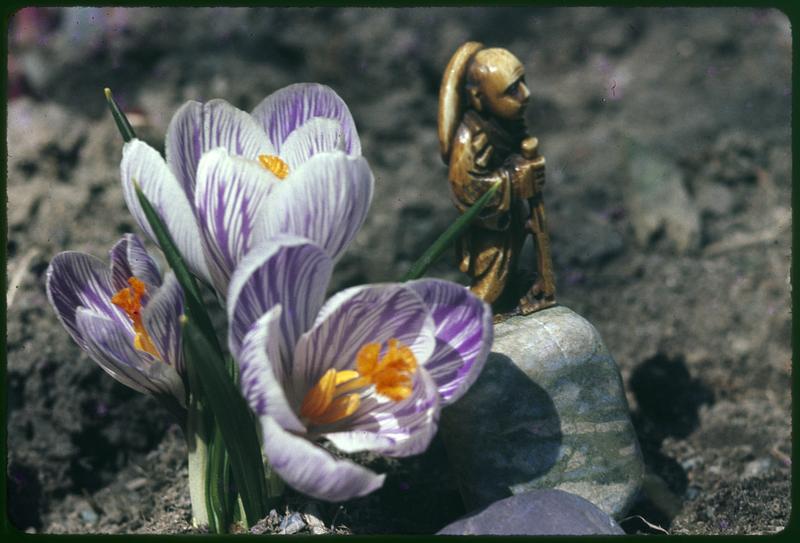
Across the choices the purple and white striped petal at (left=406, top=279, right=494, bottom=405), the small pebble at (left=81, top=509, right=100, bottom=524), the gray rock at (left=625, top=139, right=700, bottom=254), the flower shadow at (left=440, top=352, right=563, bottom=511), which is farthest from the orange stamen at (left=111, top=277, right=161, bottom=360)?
the gray rock at (left=625, top=139, right=700, bottom=254)

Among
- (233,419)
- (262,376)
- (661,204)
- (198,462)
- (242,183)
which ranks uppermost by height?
(242,183)

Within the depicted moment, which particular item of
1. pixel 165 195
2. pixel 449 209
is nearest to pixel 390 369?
pixel 165 195

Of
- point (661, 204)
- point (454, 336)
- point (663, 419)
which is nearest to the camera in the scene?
point (454, 336)

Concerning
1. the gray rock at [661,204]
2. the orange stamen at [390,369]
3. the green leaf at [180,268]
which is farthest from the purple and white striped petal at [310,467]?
the gray rock at [661,204]

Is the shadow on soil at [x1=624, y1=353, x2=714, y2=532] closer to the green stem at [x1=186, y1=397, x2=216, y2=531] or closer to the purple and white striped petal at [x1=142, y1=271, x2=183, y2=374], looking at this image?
the green stem at [x1=186, y1=397, x2=216, y2=531]

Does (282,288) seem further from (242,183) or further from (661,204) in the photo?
(661,204)

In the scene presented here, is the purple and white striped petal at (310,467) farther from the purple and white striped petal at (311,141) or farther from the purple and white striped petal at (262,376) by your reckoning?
the purple and white striped petal at (311,141)

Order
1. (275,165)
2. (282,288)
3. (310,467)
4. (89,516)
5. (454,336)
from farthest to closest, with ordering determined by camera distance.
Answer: (89,516)
(275,165)
(454,336)
(282,288)
(310,467)
